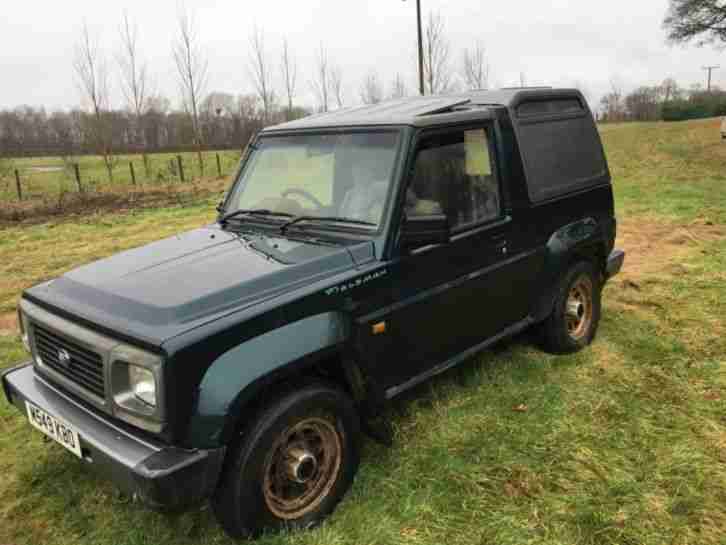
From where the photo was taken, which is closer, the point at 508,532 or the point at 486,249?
the point at 508,532

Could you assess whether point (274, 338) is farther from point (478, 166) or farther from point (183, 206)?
point (183, 206)

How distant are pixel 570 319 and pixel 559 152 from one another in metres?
1.38

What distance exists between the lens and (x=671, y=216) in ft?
33.4

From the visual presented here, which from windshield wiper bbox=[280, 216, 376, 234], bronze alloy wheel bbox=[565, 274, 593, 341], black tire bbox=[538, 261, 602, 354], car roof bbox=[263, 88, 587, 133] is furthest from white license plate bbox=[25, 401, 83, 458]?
bronze alloy wheel bbox=[565, 274, 593, 341]

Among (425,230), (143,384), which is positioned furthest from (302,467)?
(425,230)

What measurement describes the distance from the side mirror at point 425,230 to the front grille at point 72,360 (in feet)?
5.37

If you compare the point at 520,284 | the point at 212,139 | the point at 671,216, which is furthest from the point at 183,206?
the point at 212,139

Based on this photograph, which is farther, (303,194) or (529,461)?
(303,194)

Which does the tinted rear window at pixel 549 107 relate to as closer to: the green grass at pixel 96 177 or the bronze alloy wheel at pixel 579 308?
the bronze alloy wheel at pixel 579 308

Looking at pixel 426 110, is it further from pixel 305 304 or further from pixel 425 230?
pixel 305 304

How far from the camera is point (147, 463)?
237 centimetres

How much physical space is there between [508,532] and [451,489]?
415 mm

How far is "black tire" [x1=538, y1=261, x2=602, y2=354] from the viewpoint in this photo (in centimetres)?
452

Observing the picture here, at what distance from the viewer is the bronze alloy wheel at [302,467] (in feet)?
9.11
